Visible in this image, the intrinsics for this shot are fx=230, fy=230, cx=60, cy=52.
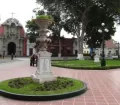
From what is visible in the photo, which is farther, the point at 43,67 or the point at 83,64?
the point at 83,64

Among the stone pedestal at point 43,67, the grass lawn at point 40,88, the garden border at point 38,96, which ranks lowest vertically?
the garden border at point 38,96

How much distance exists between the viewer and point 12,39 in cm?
5981

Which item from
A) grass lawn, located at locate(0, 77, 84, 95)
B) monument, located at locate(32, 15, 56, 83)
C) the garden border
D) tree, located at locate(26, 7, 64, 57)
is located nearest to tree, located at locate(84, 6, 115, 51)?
tree, located at locate(26, 7, 64, 57)

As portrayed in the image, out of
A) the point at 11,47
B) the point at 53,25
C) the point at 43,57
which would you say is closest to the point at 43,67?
the point at 43,57

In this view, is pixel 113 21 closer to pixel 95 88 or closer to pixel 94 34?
pixel 94 34

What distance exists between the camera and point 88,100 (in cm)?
763

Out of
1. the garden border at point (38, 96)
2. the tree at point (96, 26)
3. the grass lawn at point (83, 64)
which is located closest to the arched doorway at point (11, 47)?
the tree at point (96, 26)

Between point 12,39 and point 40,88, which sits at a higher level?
point 12,39

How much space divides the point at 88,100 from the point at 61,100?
35.2 inches

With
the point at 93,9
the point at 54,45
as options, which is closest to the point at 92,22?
the point at 93,9

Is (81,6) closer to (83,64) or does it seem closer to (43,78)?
(83,64)

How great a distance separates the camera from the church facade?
58906 mm

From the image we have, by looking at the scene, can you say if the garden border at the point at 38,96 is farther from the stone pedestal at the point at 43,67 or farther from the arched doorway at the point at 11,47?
the arched doorway at the point at 11,47

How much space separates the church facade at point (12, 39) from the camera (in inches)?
2319
